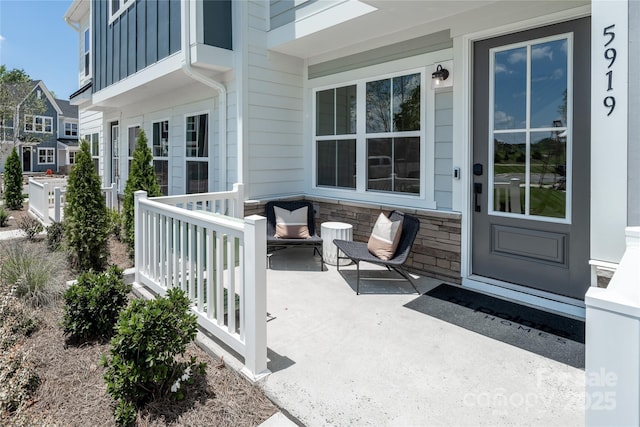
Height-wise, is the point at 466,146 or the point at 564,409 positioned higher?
the point at 466,146

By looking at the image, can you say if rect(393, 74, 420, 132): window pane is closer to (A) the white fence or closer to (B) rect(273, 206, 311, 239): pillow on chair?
(B) rect(273, 206, 311, 239): pillow on chair

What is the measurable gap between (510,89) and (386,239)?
198 centimetres

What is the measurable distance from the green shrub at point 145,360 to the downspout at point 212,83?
358cm

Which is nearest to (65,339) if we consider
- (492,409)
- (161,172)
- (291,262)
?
(291,262)

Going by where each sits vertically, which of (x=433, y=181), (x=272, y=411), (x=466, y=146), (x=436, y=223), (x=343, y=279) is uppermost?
(x=466, y=146)

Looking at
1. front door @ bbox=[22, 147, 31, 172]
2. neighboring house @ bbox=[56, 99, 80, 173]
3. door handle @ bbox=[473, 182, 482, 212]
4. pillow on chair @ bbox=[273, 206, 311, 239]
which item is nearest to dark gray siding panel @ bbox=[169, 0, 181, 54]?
pillow on chair @ bbox=[273, 206, 311, 239]

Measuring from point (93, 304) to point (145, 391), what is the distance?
45.0 inches

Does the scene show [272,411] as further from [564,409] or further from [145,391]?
[564,409]

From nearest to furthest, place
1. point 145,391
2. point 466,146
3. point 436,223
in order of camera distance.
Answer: point 145,391 < point 466,146 < point 436,223

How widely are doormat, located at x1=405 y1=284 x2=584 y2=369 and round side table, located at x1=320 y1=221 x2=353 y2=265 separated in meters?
1.38

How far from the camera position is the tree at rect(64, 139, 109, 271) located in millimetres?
4770

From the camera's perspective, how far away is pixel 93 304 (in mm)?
3096

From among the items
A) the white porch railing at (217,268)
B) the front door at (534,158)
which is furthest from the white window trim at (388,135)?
the white porch railing at (217,268)

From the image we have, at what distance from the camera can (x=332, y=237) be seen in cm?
507
